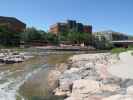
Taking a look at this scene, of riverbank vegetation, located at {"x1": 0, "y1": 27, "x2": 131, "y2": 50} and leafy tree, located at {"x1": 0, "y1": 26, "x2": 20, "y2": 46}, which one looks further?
riverbank vegetation, located at {"x1": 0, "y1": 27, "x2": 131, "y2": 50}

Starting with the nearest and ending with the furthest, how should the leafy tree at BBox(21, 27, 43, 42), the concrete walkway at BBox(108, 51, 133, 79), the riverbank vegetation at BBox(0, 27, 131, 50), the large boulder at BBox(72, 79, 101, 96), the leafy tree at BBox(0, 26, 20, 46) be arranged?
the large boulder at BBox(72, 79, 101, 96), the concrete walkway at BBox(108, 51, 133, 79), the leafy tree at BBox(0, 26, 20, 46), the riverbank vegetation at BBox(0, 27, 131, 50), the leafy tree at BBox(21, 27, 43, 42)

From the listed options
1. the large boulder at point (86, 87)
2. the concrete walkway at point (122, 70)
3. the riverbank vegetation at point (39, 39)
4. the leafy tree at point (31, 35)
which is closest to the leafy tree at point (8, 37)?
the riverbank vegetation at point (39, 39)

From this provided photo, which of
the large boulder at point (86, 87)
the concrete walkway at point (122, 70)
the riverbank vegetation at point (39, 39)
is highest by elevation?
the riverbank vegetation at point (39, 39)

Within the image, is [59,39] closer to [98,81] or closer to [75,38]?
[75,38]

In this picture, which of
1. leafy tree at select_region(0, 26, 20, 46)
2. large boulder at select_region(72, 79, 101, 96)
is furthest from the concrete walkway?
leafy tree at select_region(0, 26, 20, 46)

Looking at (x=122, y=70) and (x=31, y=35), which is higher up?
(x=31, y=35)

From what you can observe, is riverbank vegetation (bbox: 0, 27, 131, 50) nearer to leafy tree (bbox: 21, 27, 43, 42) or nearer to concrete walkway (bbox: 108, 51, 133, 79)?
leafy tree (bbox: 21, 27, 43, 42)

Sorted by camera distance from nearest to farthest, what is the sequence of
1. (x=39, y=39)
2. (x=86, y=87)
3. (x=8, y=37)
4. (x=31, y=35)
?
(x=86, y=87) → (x=8, y=37) → (x=31, y=35) → (x=39, y=39)

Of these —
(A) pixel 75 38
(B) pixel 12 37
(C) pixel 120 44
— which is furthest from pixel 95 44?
(B) pixel 12 37

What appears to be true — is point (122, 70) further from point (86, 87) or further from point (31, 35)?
point (31, 35)

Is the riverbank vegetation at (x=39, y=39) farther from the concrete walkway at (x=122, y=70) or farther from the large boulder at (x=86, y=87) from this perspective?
the large boulder at (x=86, y=87)

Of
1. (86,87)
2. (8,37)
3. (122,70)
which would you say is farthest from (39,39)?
(86,87)

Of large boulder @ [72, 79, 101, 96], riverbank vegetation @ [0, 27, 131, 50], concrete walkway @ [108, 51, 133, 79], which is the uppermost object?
riverbank vegetation @ [0, 27, 131, 50]

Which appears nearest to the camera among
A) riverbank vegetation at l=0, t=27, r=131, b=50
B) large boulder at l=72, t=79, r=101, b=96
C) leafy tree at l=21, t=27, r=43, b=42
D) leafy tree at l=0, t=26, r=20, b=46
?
large boulder at l=72, t=79, r=101, b=96
